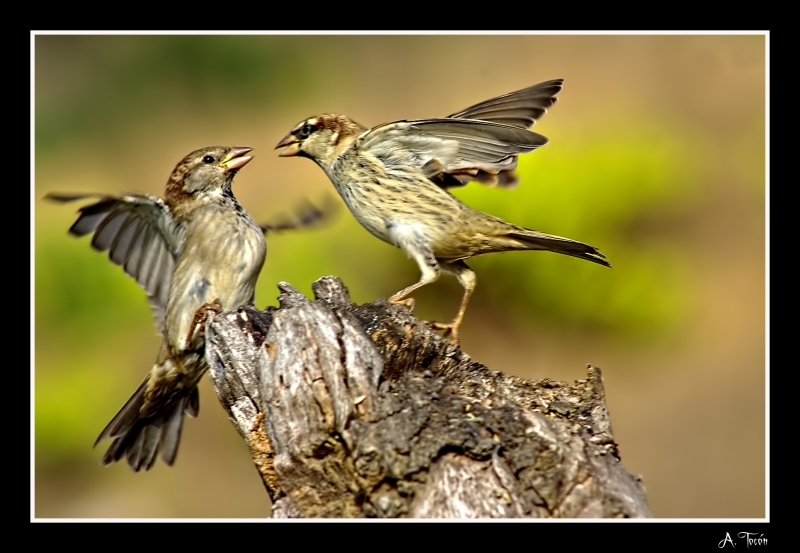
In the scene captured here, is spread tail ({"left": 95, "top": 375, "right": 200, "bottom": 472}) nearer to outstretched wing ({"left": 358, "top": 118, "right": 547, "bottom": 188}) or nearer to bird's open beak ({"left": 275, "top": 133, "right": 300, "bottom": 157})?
bird's open beak ({"left": 275, "top": 133, "right": 300, "bottom": 157})

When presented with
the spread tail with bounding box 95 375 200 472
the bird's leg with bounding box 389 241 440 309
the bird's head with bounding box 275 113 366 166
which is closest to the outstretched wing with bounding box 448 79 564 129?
the bird's head with bounding box 275 113 366 166

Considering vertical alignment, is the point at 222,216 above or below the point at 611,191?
below

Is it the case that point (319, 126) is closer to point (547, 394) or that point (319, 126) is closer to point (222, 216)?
point (222, 216)

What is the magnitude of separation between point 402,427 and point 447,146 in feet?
7.76

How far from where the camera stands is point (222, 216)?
18.7ft

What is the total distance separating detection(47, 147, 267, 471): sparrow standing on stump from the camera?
5.46 m

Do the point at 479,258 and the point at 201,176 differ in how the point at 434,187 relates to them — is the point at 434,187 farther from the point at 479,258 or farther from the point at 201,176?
the point at 479,258

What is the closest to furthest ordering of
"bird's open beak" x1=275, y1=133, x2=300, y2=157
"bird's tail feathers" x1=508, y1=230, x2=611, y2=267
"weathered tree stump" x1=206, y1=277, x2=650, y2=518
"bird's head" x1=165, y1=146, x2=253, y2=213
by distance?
"weathered tree stump" x1=206, y1=277, x2=650, y2=518
"bird's tail feathers" x1=508, y1=230, x2=611, y2=267
"bird's head" x1=165, y1=146, x2=253, y2=213
"bird's open beak" x1=275, y1=133, x2=300, y2=157

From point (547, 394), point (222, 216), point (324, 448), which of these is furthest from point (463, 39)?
point (324, 448)

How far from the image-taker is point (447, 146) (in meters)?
5.49

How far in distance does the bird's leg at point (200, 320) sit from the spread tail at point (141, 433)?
466mm

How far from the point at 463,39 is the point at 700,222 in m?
3.31

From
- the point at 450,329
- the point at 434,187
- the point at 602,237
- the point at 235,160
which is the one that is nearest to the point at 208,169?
the point at 235,160

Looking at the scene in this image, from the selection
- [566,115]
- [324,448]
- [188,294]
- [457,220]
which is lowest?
[324,448]
